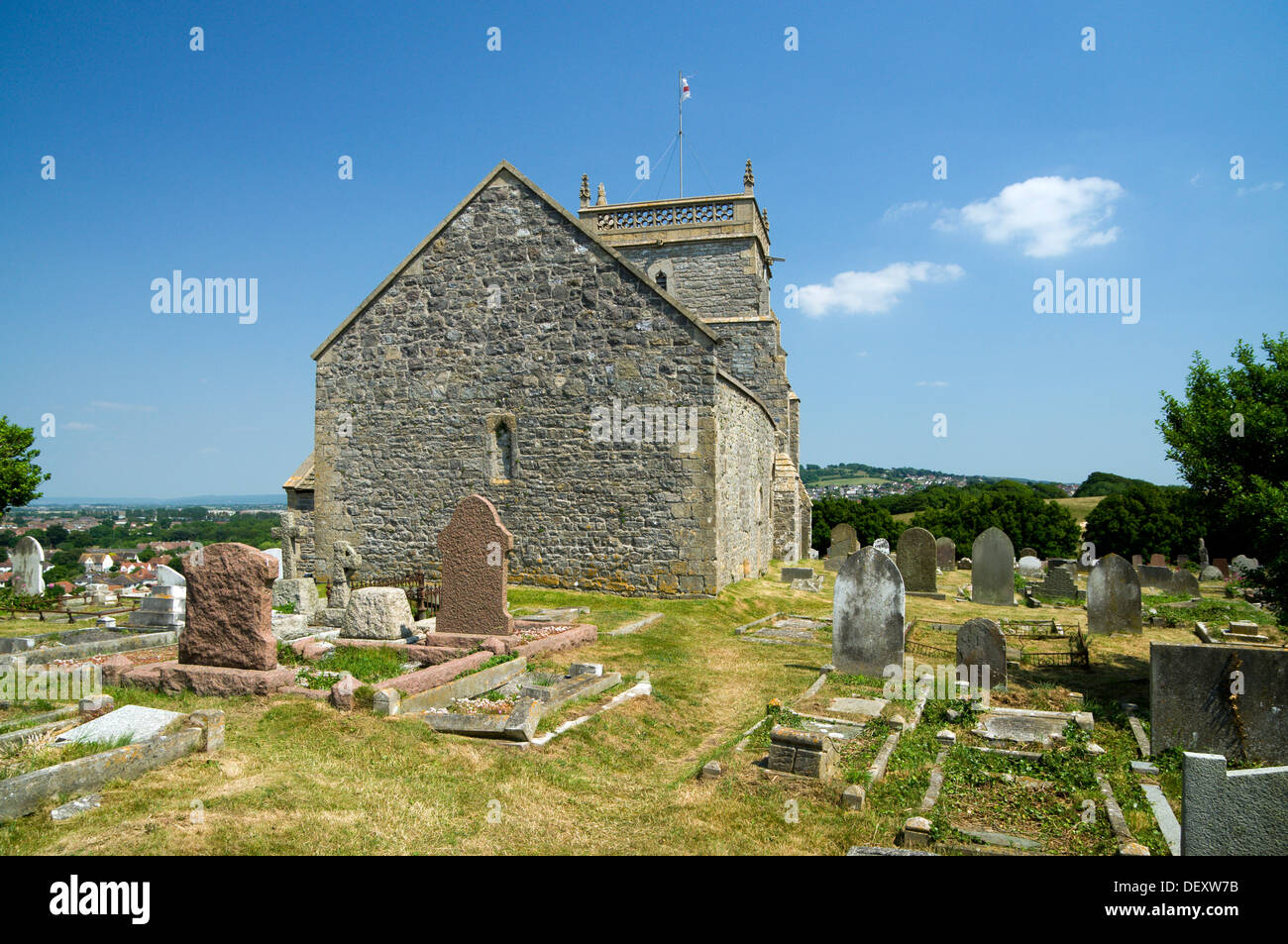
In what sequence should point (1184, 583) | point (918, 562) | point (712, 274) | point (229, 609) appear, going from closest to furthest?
point (229, 609) < point (918, 562) < point (1184, 583) < point (712, 274)

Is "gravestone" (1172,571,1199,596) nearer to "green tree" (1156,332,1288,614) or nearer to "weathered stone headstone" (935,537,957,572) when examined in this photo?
"weathered stone headstone" (935,537,957,572)

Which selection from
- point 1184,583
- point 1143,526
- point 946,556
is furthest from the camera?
point 1143,526

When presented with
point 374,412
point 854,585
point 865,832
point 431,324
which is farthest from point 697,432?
point 865,832

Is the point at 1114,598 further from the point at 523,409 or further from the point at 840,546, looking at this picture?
the point at 840,546

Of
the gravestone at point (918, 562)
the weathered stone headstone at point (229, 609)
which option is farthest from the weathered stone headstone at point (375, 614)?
the gravestone at point (918, 562)

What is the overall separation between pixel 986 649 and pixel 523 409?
415 inches

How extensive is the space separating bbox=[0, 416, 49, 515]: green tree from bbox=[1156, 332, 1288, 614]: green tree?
82.1 ft

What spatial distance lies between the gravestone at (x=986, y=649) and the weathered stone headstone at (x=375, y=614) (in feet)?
24.5

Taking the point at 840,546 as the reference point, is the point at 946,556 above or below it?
below

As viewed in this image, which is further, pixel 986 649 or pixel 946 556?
pixel 946 556

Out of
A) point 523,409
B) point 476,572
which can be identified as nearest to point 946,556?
point 523,409

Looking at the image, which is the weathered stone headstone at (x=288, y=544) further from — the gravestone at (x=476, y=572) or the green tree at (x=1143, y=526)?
the green tree at (x=1143, y=526)

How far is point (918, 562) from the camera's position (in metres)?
19.9

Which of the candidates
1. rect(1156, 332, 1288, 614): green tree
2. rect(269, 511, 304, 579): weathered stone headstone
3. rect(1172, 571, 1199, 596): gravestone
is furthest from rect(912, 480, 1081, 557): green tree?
rect(269, 511, 304, 579): weathered stone headstone
